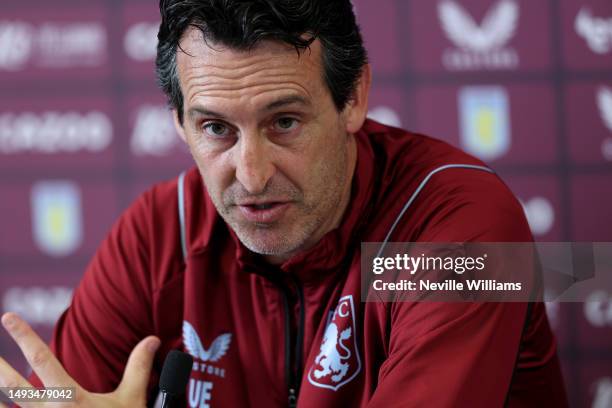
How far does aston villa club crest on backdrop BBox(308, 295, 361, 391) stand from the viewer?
1148 millimetres

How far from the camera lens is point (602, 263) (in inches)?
54.2

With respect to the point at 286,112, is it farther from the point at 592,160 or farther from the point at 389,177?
the point at 592,160

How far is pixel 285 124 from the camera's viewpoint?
1.12 metres

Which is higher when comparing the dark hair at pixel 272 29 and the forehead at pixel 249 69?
the dark hair at pixel 272 29

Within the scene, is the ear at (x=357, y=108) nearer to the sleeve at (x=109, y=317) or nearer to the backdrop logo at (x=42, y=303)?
the sleeve at (x=109, y=317)

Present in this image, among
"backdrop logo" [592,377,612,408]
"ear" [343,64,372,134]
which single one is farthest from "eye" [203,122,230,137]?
"backdrop logo" [592,377,612,408]

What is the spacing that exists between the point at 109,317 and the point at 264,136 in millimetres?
434

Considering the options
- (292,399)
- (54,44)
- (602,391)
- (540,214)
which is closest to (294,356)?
(292,399)

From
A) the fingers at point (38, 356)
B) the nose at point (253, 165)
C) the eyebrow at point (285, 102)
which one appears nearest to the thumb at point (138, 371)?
the fingers at point (38, 356)

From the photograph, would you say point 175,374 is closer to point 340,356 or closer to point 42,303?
point 340,356

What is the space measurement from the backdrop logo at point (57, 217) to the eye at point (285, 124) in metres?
1.03

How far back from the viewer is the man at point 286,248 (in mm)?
1037

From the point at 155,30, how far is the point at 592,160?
1.10m

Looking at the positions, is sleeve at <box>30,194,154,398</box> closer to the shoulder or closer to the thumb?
the thumb
